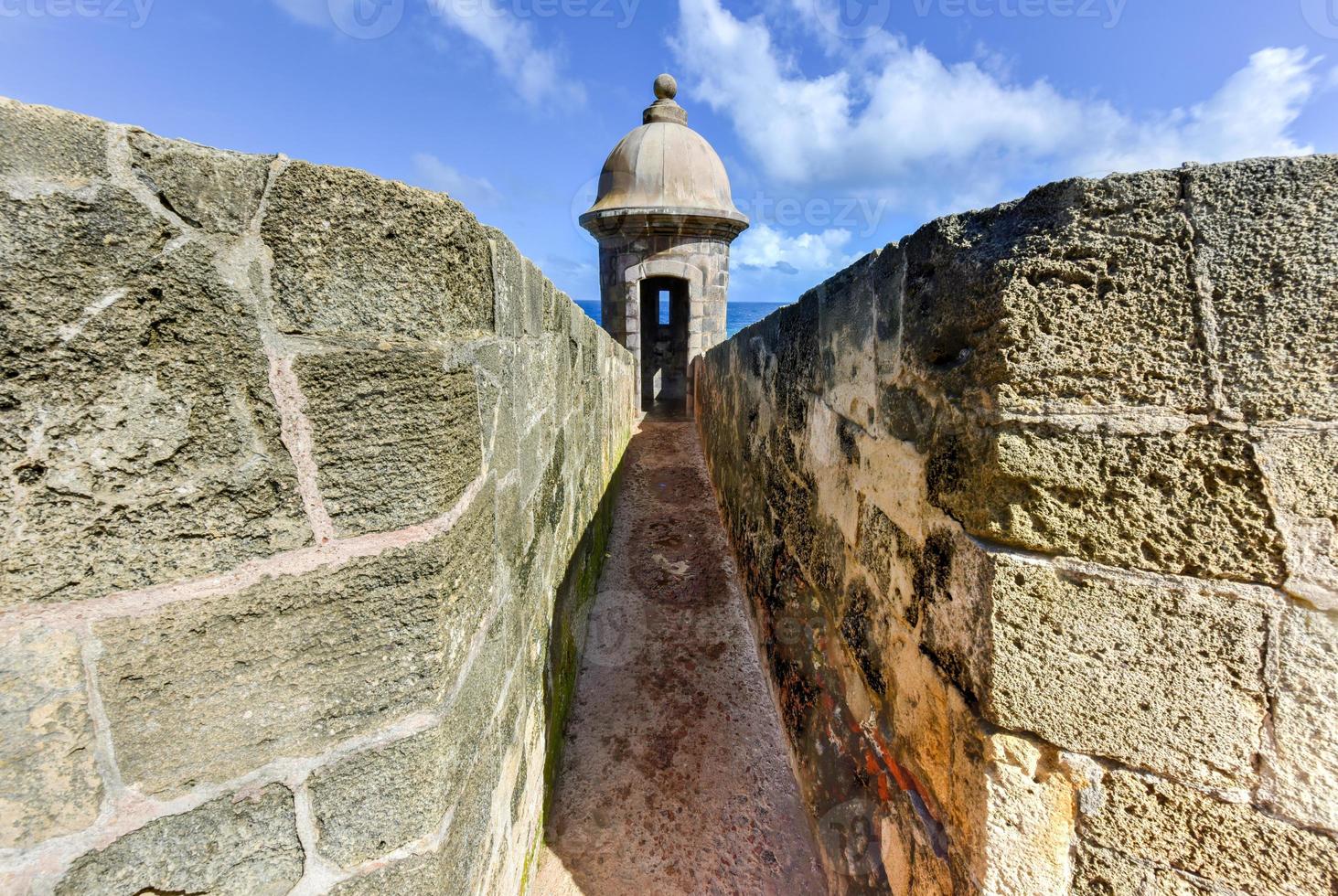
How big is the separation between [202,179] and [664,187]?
9.30m

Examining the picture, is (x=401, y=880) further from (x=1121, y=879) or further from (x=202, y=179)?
(x=1121, y=879)

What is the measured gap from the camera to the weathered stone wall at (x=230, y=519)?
0.61 metres

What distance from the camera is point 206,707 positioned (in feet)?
2.37

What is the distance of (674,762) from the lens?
1.88m

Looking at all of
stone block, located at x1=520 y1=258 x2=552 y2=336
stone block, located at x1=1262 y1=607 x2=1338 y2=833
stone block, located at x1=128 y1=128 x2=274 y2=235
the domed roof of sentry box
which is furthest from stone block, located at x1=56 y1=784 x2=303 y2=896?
the domed roof of sentry box

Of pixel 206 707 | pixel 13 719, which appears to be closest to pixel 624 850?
pixel 206 707

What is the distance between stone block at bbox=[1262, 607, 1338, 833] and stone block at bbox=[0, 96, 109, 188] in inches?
63.9

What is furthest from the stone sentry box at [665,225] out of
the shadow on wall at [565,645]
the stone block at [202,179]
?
the stone block at [202,179]

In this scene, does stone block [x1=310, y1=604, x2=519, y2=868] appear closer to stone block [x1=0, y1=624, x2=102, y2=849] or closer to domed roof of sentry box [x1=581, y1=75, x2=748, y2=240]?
stone block [x1=0, y1=624, x2=102, y2=849]

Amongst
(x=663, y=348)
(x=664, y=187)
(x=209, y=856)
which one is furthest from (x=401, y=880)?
(x=663, y=348)

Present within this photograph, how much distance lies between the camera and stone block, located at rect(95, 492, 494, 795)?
2.25 ft

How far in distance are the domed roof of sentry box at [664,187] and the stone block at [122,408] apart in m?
8.92

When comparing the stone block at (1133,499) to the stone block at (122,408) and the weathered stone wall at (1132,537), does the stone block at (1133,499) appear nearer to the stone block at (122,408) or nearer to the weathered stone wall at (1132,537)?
the weathered stone wall at (1132,537)

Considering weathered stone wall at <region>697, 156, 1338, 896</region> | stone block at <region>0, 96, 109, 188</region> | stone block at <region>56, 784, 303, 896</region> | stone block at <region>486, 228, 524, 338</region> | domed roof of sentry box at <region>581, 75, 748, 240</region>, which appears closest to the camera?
stone block at <region>0, 96, 109, 188</region>
